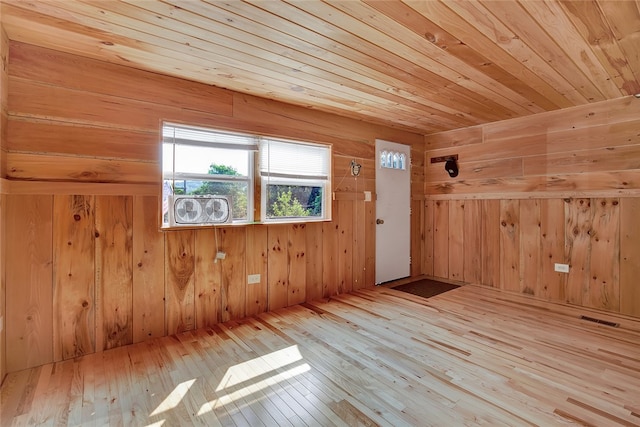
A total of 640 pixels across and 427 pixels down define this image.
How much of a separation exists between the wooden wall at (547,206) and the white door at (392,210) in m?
0.49

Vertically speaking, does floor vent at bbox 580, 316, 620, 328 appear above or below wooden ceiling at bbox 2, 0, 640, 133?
below

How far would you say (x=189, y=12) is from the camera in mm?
1749

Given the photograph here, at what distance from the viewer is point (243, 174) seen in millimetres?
3246

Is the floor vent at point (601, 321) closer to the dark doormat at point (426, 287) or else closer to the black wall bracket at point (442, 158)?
the dark doormat at point (426, 287)

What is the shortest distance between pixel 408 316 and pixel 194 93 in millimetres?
2965

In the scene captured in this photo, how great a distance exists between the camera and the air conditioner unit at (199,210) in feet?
9.10

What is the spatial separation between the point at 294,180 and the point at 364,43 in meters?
1.79

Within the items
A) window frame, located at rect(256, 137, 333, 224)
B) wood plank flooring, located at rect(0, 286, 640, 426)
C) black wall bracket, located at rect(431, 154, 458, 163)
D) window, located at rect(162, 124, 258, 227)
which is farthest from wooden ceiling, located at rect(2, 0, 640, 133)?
wood plank flooring, located at rect(0, 286, 640, 426)

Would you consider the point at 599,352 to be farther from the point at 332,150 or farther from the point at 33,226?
the point at 33,226

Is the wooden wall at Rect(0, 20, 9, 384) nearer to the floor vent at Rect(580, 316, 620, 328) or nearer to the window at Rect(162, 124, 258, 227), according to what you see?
the window at Rect(162, 124, 258, 227)

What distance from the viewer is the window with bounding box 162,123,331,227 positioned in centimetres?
283

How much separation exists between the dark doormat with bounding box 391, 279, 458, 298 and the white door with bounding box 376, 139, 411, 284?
29cm

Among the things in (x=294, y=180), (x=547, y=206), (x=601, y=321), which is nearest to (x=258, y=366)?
(x=294, y=180)

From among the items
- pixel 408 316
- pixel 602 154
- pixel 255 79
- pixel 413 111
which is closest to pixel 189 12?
pixel 255 79
